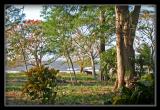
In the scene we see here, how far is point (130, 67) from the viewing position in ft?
24.9

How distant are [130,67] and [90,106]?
3.29 ft

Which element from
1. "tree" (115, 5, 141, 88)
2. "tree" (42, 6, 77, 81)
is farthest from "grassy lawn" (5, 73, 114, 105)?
"tree" (42, 6, 77, 81)

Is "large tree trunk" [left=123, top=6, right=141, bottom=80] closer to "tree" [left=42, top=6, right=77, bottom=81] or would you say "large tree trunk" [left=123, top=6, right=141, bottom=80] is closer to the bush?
"tree" [left=42, top=6, right=77, bottom=81]

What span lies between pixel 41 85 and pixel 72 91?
57 cm

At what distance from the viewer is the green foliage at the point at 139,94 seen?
24.5ft

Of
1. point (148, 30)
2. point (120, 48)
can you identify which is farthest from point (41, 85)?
point (148, 30)

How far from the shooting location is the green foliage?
746 centimetres

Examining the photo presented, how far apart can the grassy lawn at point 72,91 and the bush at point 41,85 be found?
0.09 metres

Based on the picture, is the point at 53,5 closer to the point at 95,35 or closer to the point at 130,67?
the point at 95,35

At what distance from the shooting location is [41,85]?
761 cm

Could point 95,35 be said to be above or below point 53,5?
below

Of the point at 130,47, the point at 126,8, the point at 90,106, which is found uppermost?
the point at 126,8

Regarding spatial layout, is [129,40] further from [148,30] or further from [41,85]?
[41,85]
